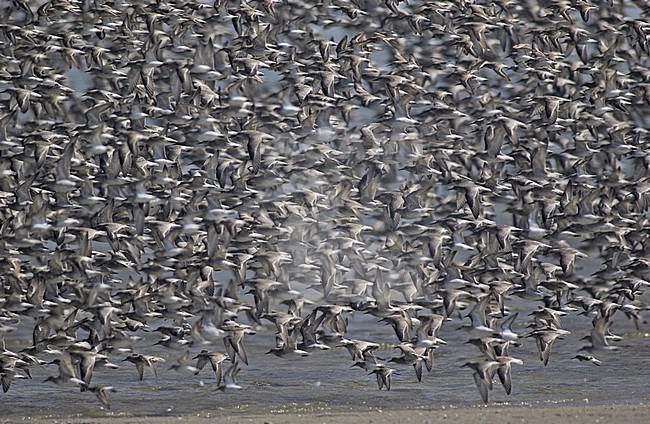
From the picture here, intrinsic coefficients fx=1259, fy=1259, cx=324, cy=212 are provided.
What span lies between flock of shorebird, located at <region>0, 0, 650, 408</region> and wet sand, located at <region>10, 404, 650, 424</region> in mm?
818

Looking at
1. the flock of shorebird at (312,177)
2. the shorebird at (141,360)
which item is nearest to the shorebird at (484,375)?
the flock of shorebird at (312,177)

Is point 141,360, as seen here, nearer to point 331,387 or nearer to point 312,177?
point 331,387

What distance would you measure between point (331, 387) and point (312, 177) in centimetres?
455

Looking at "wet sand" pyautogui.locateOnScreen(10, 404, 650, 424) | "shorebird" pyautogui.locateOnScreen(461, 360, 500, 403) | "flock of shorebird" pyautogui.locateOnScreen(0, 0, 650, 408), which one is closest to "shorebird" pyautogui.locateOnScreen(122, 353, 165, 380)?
"flock of shorebird" pyautogui.locateOnScreen(0, 0, 650, 408)

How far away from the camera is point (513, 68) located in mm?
27391

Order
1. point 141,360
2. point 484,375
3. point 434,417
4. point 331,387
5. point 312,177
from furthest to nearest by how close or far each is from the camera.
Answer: point 312,177 → point 331,387 → point 141,360 → point 484,375 → point 434,417

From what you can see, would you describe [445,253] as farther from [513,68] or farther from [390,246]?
[513,68]

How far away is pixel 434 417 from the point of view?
18.0 metres

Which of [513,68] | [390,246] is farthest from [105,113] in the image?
[513,68]

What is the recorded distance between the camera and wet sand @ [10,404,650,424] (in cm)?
1759

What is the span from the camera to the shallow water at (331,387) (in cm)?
2034

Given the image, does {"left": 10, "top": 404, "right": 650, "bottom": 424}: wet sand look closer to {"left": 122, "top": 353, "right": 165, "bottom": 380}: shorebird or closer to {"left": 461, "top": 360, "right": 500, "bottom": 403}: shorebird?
{"left": 461, "top": 360, "right": 500, "bottom": 403}: shorebird

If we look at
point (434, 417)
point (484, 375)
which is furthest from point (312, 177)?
point (434, 417)

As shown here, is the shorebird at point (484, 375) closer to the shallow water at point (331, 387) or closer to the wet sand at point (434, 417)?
the wet sand at point (434, 417)
